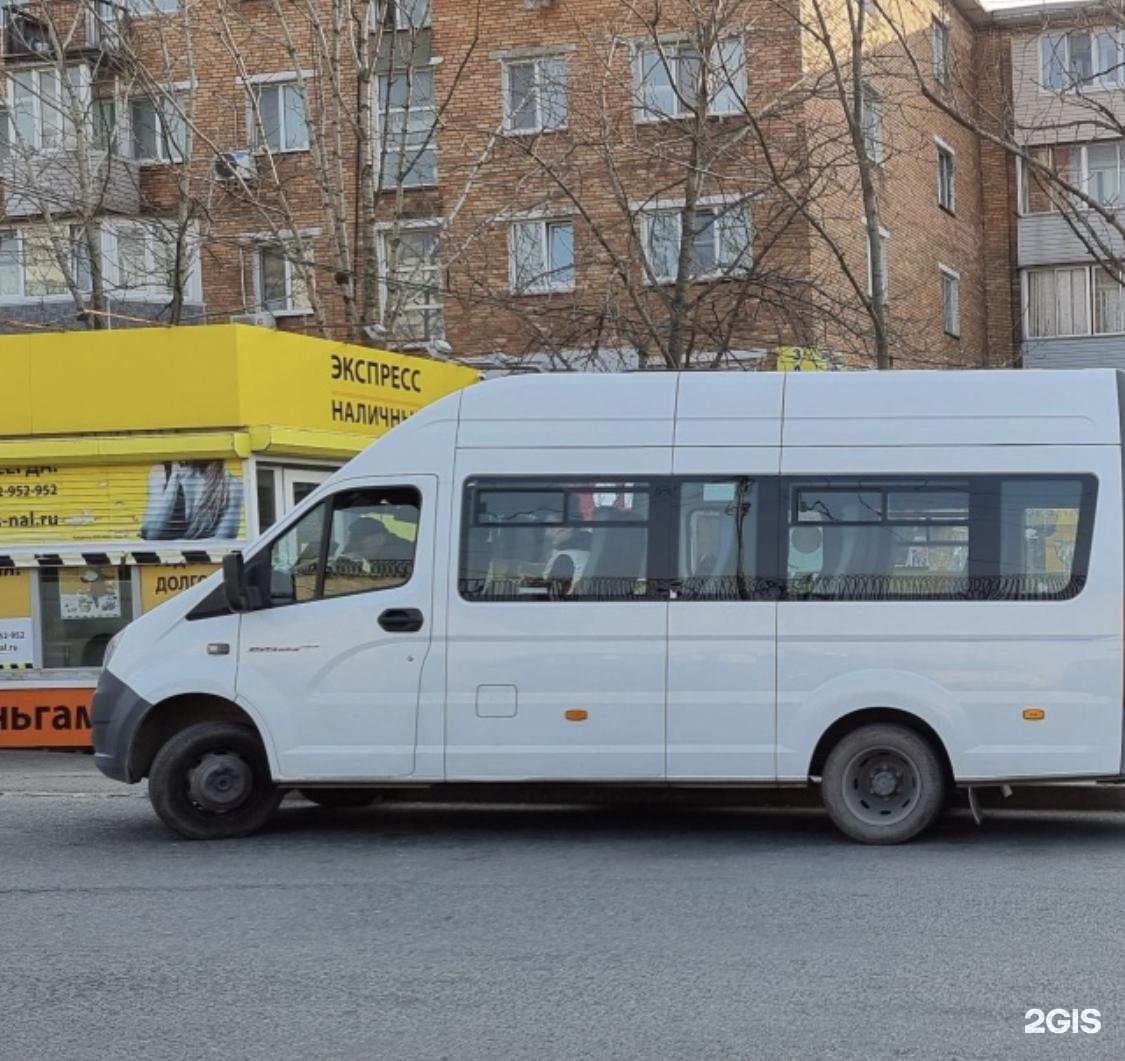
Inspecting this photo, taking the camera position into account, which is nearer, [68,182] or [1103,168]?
[68,182]

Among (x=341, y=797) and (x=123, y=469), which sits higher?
(x=123, y=469)

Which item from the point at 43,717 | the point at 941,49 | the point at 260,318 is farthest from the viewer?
the point at 941,49

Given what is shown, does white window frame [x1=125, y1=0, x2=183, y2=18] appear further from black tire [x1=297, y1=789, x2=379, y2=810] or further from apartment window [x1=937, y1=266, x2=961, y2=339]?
apartment window [x1=937, y1=266, x2=961, y2=339]

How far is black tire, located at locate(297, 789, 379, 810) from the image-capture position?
1037cm

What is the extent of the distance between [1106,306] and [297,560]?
94.3 ft

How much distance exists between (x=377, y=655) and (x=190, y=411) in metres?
3.84

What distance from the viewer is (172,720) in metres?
9.55

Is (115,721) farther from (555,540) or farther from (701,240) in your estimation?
(701,240)

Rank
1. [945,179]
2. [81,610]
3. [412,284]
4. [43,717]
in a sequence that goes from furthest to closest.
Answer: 1. [945,179]
2. [412,284]
3. [81,610]
4. [43,717]

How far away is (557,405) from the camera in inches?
357

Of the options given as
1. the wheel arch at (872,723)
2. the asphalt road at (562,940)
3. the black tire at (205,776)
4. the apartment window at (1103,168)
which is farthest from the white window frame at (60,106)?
the apartment window at (1103,168)

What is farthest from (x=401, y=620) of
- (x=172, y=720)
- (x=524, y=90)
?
(x=524, y=90)

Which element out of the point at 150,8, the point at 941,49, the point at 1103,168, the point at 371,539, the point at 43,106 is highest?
the point at 941,49

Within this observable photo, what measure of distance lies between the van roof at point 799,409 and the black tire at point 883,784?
5.39ft
